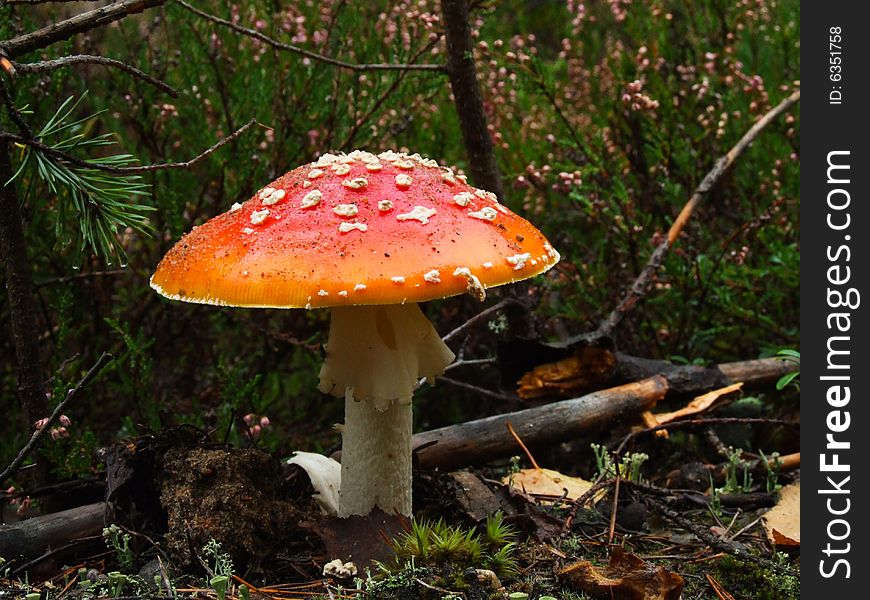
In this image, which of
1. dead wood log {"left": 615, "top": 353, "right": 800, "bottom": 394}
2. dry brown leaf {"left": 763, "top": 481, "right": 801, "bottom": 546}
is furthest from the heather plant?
dry brown leaf {"left": 763, "top": 481, "right": 801, "bottom": 546}

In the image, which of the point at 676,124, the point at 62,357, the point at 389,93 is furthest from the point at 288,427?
the point at 676,124

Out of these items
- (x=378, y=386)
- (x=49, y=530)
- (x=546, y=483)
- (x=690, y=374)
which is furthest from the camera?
(x=690, y=374)

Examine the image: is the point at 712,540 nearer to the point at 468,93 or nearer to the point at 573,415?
the point at 573,415

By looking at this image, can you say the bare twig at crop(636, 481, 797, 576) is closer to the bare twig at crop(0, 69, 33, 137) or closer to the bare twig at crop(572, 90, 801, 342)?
the bare twig at crop(572, 90, 801, 342)

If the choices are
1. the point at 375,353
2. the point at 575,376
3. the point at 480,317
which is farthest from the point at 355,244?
the point at 575,376

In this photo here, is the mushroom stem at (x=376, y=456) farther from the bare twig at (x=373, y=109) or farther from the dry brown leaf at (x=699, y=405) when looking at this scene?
the bare twig at (x=373, y=109)

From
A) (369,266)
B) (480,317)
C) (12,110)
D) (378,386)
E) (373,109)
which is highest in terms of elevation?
(12,110)
